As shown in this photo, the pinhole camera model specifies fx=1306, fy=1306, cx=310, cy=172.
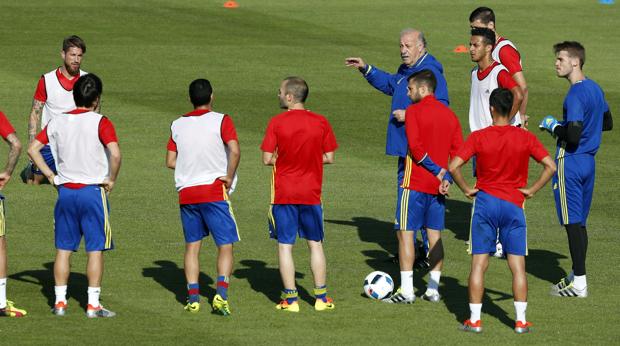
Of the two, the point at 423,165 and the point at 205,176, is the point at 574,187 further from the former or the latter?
the point at 205,176

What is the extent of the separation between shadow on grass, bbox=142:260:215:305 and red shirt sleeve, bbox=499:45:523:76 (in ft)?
14.4

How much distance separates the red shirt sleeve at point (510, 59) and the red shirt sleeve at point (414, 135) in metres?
2.92

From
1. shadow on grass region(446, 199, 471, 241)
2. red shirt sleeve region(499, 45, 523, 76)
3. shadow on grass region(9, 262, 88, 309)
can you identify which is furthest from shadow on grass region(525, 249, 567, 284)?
shadow on grass region(9, 262, 88, 309)

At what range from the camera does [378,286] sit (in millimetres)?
13102

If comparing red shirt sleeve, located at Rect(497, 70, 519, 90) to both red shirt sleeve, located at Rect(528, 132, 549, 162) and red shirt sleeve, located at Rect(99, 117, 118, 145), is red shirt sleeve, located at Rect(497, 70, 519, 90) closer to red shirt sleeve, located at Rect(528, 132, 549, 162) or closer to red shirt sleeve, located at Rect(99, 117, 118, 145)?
red shirt sleeve, located at Rect(528, 132, 549, 162)

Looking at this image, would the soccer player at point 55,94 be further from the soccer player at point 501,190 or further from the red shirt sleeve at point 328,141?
the soccer player at point 501,190

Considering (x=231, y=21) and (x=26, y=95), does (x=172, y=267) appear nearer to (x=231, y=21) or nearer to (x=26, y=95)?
(x=26, y=95)

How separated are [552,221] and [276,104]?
9.49 meters

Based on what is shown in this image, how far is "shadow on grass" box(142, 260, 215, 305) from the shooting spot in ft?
43.7

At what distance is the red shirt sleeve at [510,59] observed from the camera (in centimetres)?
1537

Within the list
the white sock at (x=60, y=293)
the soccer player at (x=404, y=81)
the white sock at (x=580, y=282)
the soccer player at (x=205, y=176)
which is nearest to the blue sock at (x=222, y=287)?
the soccer player at (x=205, y=176)

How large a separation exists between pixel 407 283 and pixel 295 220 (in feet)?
4.32

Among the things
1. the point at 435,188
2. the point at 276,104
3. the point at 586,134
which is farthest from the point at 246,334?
the point at 276,104

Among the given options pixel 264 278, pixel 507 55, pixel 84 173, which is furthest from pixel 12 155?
pixel 507 55
